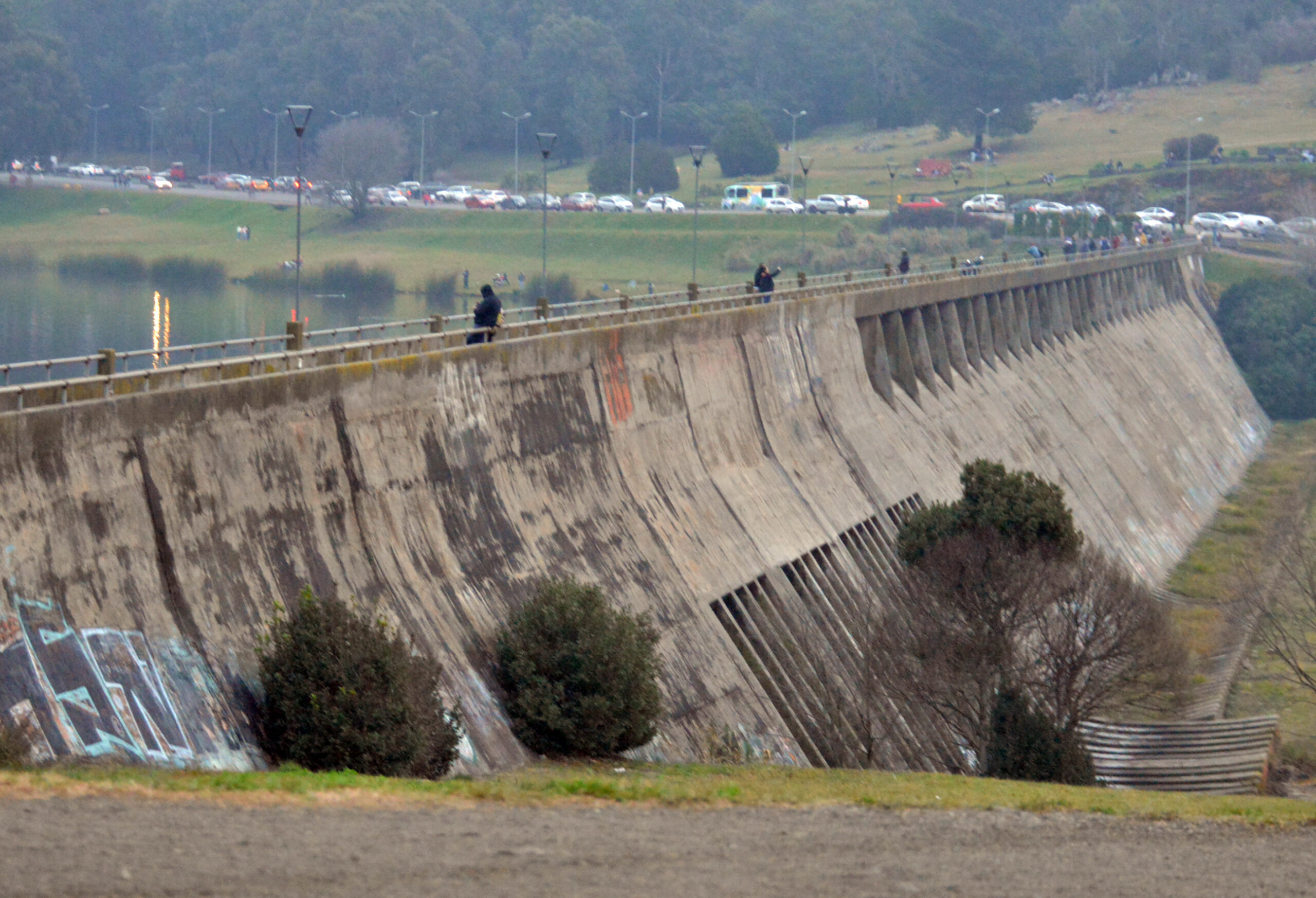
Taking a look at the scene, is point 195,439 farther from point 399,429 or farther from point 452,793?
point 452,793

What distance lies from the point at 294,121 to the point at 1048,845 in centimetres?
2312

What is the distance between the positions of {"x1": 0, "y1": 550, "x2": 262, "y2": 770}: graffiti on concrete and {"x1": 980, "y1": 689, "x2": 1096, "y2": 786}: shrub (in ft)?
52.4

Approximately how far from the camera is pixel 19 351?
47125mm

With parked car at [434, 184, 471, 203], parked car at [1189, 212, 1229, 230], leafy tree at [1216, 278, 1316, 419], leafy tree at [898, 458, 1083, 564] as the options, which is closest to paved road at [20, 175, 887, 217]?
parked car at [434, 184, 471, 203]

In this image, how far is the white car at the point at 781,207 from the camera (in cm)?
11944

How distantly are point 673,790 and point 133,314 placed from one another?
45.9 m

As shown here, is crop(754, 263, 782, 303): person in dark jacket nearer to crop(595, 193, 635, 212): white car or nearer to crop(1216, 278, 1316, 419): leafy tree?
crop(1216, 278, 1316, 419): leafy tree

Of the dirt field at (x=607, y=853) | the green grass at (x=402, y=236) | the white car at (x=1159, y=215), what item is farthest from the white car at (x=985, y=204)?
the dirt field at (x=607, y=853)

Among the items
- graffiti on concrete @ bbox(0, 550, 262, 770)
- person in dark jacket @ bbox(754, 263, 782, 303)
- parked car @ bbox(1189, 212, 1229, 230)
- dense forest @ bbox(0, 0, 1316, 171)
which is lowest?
graffiti on concrete @ bbox(0, 550, 262, 770)

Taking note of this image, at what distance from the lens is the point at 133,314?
59.7 m

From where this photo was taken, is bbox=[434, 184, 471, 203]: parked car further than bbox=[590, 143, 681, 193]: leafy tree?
No

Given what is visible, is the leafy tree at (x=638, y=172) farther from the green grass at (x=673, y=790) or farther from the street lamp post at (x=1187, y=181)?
the green grass at (x=673, y=790)

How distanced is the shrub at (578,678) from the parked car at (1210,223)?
115081 mm

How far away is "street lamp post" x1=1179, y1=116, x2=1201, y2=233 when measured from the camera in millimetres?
129125
